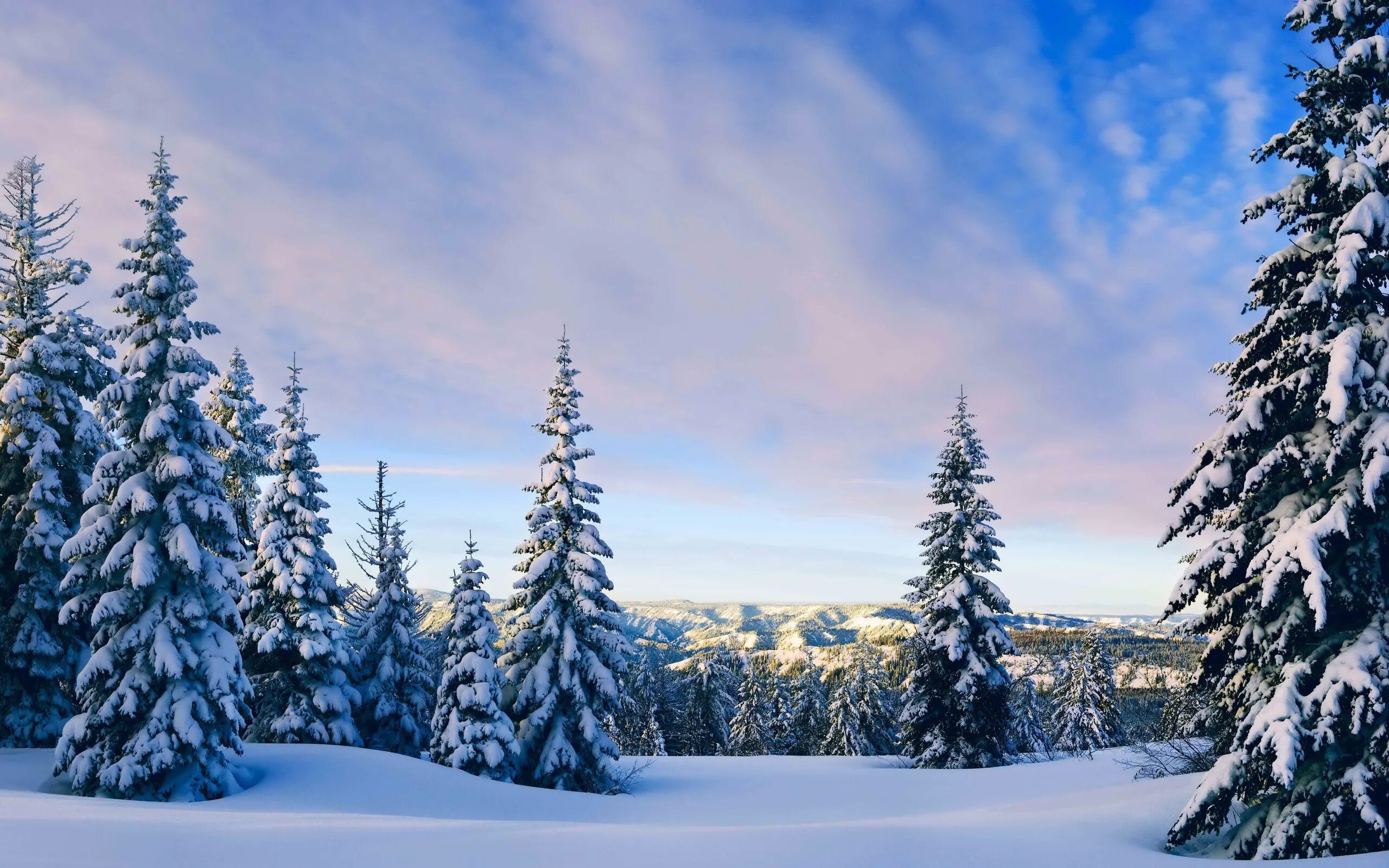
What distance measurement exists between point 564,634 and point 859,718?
3126cm

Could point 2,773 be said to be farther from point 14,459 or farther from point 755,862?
point 755,862

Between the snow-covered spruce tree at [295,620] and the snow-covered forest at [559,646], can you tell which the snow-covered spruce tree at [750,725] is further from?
the snow-covered spruce tree at [295,620]

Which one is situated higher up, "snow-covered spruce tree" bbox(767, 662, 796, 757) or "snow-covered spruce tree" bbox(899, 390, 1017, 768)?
"snow-covered spruce tree" bbox(899, 390, 1017, 768)

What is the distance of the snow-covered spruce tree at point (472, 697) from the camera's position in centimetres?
2338

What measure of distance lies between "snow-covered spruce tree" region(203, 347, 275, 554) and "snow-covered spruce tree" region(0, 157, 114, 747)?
24.7 feet

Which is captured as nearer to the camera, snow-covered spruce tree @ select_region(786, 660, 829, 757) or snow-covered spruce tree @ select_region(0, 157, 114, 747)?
snow-covered spruce tree @ select_region(0, 157, 114, 747)

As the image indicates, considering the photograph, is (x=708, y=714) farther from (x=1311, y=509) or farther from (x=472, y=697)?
(x=1311, y=509)

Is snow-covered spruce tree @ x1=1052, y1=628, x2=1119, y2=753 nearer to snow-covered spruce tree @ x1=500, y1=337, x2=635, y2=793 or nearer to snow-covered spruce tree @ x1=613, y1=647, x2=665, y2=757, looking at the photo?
snow-covered spruce tree @ x1=613, y1=647, x2=665, y2=757

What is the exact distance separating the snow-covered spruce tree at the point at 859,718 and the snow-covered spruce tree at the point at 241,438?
120 feet

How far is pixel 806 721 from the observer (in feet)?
216

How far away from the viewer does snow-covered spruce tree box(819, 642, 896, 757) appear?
4925 cm

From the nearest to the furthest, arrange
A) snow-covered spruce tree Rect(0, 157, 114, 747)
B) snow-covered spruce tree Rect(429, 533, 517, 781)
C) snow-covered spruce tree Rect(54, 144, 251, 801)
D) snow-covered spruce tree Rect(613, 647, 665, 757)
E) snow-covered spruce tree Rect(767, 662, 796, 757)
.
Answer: snow-covered spruce tree Rect(54, 144, 251, 801) → snow-covered spruce tree Rect(0, 157, 114, 747) → snow-covered spruce tree Rect(429, 533, 517, 781) → snow-covered spruce tree Rect(613, 647, 665, 757) → snow-covered spruce tree Rect(767, 662, 796, 757)

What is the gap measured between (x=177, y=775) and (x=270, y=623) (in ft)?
35.3

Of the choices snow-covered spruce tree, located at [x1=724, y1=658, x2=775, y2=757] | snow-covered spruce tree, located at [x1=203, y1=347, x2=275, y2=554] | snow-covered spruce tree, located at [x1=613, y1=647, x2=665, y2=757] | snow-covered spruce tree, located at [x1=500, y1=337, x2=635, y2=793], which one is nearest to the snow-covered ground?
snow-covered spruce tree, located at [x1=500, y1=337, x2=635, y2=793]
